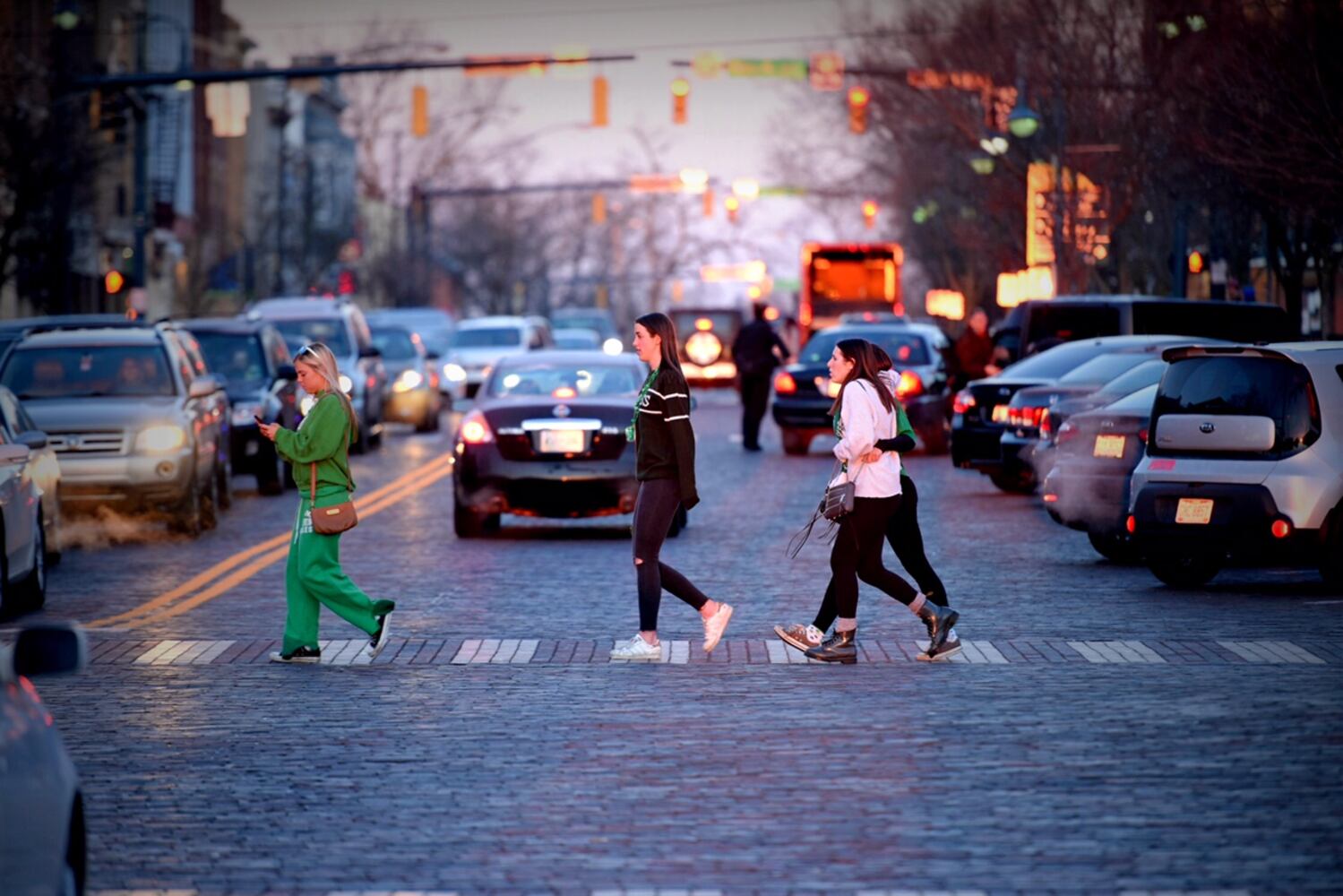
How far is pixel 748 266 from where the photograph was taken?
14225 centimetres

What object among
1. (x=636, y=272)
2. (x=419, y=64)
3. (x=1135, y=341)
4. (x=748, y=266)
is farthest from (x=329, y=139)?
(x=1135, y=341)

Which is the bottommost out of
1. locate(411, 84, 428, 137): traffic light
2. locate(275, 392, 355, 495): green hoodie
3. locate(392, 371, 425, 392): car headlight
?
locate(392, 371, 425, 392): car headlight

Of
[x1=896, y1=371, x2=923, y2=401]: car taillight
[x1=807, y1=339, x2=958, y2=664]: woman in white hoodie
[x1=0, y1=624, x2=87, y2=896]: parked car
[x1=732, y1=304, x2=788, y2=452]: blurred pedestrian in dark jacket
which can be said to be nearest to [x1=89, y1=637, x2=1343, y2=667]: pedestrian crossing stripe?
[x1=807, y1=339, x2=958, y2=664]: woman in white hoodie

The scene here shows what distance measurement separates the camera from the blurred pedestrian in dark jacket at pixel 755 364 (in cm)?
3406

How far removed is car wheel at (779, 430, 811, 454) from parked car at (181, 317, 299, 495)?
749 cm

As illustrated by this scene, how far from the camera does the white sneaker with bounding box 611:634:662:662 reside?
13.0 meters

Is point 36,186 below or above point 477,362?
above

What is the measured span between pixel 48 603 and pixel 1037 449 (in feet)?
27.5

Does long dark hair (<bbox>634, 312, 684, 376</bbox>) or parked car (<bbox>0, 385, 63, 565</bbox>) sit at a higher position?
long dark hair (<bbox>634, 312, 684, 376</bbox>)

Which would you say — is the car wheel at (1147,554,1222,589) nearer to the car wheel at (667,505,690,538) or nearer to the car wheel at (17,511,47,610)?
the car wheel at (667,505,690,538)

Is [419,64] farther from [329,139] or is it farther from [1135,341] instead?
[329,139]

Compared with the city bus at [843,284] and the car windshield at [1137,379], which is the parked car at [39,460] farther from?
the city bus at [843,284]

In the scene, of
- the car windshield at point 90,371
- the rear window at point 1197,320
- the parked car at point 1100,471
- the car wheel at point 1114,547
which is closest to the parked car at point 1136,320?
the rear window at point 1197,320

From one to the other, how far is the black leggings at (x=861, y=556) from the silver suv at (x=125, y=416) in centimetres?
915
